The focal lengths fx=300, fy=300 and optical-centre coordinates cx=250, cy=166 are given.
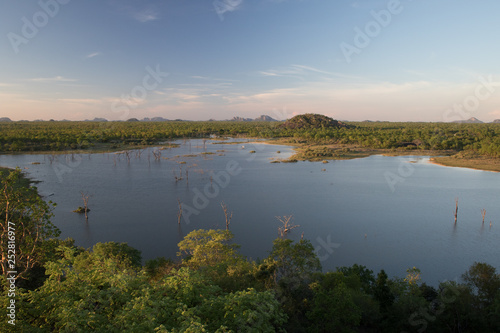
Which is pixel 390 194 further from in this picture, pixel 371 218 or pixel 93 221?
pixel 93 221

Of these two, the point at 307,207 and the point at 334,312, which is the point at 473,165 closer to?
the point at 307,207

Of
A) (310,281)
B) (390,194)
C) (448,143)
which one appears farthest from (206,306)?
(448,143)

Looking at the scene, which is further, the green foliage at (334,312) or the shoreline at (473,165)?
the shoreline at (473,165)

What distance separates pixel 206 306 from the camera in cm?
1084

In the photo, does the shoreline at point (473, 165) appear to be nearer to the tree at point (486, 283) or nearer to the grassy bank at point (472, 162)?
the grassy bank at point (472, 162)

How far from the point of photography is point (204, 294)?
11.5 metres

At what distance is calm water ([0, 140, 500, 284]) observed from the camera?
1193 inches

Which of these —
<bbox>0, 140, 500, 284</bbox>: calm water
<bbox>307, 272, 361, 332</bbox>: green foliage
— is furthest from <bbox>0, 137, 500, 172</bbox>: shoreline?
<bbox>307, 272, 361, 332</bbox>: green foliage

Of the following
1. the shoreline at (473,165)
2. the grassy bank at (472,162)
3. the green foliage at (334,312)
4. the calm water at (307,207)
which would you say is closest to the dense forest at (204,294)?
the green foliage at (334,312)

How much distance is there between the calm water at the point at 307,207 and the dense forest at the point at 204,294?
715 cm

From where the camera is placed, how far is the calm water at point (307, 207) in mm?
30312

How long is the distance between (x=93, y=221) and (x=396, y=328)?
111ft

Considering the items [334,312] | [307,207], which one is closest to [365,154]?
[307,207]

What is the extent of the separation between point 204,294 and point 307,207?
33.3 meters
